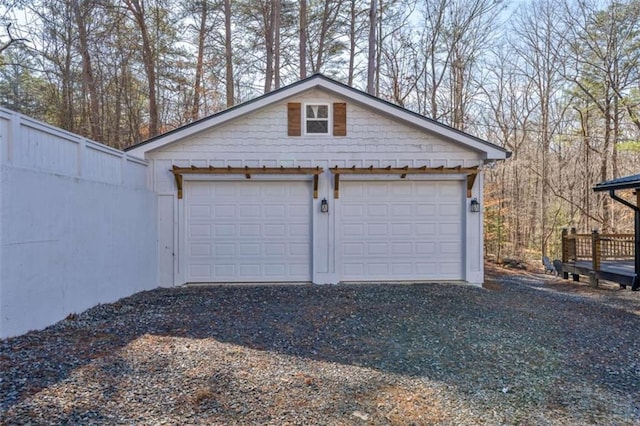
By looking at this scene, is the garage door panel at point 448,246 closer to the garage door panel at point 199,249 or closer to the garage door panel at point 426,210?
the garage door panel at point 426,210

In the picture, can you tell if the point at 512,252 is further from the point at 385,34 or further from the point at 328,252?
the point at 328,252

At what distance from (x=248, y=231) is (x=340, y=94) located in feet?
11.6

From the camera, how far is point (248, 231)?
830 centimetres

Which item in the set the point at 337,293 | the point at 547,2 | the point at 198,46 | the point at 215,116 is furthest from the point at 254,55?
the point at 547,2

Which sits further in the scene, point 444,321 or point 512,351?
point 444,321

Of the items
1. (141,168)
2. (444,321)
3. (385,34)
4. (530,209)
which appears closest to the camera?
(444,321)

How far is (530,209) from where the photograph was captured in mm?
18109

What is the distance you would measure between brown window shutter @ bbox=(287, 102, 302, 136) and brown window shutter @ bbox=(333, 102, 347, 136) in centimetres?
75

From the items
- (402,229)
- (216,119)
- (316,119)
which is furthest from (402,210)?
(216,119)

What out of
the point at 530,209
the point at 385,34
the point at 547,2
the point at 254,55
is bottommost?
the point at 530,209

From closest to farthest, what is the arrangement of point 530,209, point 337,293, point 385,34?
point 337,293, point 385,34, point 530,209

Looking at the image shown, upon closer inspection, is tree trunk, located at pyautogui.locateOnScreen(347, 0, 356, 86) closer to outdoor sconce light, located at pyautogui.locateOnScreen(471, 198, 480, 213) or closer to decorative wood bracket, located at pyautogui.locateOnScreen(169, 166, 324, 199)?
decorative wood bracket, located at pyautogui.locateOnScreen(169, 166, 324, 199)

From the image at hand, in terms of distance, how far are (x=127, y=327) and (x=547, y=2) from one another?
20.3 meters

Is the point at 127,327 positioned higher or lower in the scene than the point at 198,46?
lower
